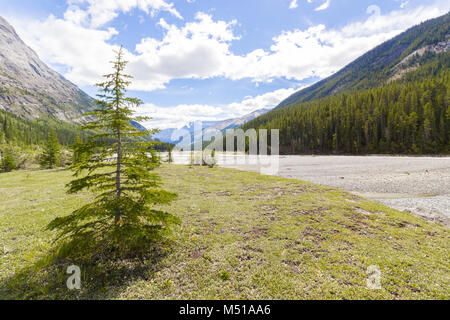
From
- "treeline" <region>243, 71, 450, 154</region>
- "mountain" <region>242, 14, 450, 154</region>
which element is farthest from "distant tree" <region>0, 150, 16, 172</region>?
"treeline" <region>243, 71, 450, 154</region>

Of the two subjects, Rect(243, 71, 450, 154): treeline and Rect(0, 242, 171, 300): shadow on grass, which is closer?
Rect(0, 242, 171, 300): shadow on grass

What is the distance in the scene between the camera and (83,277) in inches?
264

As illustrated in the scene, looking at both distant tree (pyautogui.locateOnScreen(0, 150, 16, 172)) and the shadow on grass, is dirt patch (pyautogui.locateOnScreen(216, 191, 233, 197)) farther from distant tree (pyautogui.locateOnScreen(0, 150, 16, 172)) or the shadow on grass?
distant tree (pyautogui.locateOnScreen(0, 150, 16, 172))

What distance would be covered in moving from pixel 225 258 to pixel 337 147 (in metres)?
99.9

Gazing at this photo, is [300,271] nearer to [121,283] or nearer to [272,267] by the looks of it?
[272,267]

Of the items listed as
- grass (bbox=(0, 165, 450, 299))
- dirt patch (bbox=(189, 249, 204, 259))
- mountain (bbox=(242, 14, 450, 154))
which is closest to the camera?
grass (bbox=(0, 165, 450, 299))

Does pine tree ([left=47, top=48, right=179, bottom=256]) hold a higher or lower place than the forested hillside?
lower

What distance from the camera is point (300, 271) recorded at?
279 inches

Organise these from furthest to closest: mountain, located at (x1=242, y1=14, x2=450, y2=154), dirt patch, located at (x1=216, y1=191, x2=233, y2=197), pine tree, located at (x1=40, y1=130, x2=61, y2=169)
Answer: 1. mountain, located at (x1=242, y1=14, x2=450, y2=154)
2. pine tree, located at (x1=40, y1=130, x2=61, y2=169)
3. dirt patch, located at (x1=216, y1=191, x2=233, y2=197)

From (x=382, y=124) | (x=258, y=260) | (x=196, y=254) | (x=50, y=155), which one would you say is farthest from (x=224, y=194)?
(x=382, y=124)

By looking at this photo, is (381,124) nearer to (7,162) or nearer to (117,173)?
(117,173)

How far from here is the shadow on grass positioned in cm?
600

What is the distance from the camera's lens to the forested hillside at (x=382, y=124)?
2584 inches
